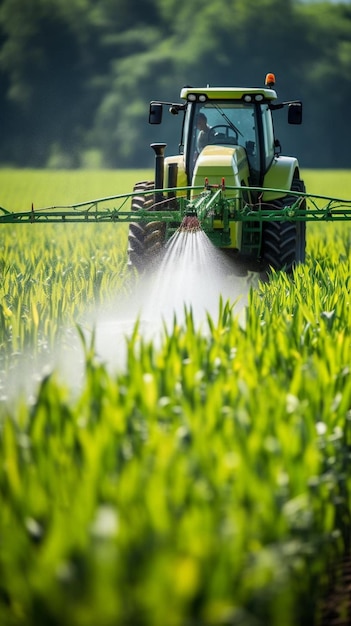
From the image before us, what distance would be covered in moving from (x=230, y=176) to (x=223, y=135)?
0.98 m

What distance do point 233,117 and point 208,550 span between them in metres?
7.56

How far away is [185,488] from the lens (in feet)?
8.39

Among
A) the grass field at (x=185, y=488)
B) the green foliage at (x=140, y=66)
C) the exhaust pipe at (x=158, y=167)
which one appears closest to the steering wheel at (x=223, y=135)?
the exhaust pipe at (x=158, y=167)

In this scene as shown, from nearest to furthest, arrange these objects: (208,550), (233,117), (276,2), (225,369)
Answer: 1. (208,550)
2. (225,369)
3. (233,117)
4. (276,2)

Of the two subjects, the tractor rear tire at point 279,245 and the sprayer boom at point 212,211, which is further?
the tractor rear tire at point 279,245

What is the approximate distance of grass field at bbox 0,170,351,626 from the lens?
2.21m

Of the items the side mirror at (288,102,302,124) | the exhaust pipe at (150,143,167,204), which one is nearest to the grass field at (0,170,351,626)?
the exhaust pipe at (150,143,167,204)

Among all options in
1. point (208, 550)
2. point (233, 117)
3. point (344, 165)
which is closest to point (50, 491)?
point (208, 550)

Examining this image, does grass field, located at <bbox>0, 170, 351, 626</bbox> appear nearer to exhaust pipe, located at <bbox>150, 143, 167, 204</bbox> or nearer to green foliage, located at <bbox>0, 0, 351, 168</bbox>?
exhaust pipe, located at <bbox>150, 143, 167, 204</bbox>

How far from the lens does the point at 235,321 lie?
511 cm

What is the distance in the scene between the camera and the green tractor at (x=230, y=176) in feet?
28.3

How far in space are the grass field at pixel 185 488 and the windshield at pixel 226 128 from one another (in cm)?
483

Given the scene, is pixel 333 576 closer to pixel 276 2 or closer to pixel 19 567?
pixel 19 567

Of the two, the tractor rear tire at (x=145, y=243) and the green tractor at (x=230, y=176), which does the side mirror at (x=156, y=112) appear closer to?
the green tractor at (x=230, y=176)
